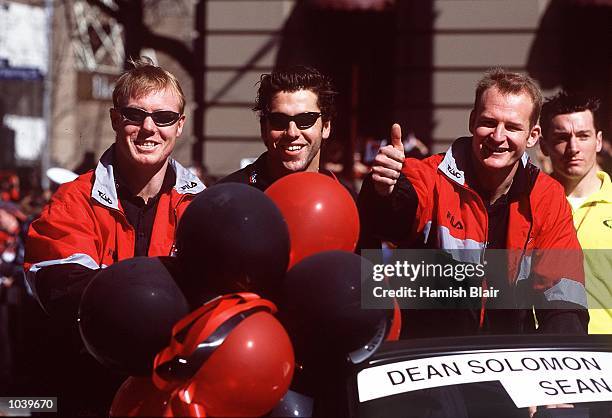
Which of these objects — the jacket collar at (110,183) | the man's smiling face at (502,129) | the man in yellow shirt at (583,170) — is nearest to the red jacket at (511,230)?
the man's smiling face at (502,129)

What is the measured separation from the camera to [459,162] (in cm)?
334

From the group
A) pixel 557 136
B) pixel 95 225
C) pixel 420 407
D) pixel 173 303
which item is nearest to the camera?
pixel 173 303

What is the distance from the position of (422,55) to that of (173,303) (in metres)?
8.04

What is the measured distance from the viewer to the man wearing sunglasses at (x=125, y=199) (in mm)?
2875

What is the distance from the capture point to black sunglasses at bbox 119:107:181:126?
3.05 m

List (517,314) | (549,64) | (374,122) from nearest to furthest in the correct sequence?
(517,314) → (549,64) → (374,122)

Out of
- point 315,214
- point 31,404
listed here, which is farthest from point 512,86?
point 31,404

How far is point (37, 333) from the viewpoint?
7.36 m

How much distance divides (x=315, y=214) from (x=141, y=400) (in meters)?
0.68

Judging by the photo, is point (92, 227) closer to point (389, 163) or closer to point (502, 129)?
point (389, 163)

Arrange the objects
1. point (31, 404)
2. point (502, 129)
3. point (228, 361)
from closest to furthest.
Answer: point (228, 361)
point (502, 129)
point (31, 404)

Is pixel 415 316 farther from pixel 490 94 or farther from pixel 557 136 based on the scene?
pixel 557 136

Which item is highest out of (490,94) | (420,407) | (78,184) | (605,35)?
(605,35)

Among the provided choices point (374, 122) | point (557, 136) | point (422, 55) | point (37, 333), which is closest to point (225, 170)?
point (374, 122)
